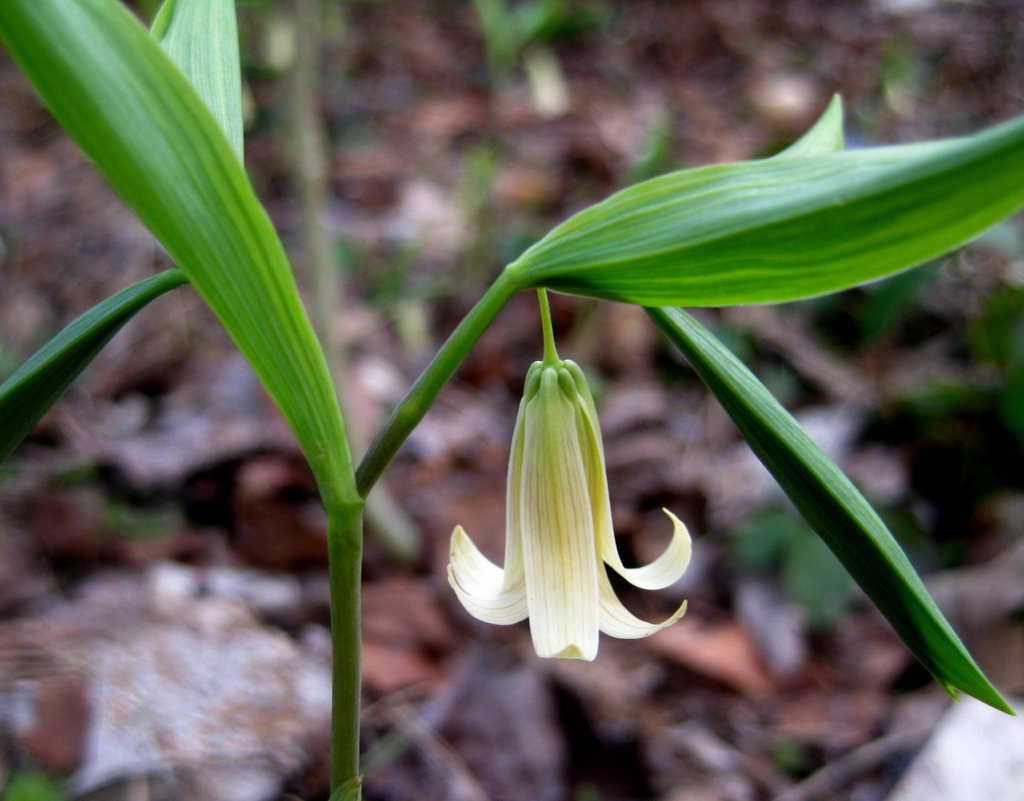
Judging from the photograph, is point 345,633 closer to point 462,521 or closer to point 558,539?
point 558,539

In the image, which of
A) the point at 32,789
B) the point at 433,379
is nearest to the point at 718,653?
the point at 32,789

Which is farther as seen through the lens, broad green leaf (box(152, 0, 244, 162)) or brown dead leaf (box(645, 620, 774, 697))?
brown dead leaf (box(645, 620, 774, 697))

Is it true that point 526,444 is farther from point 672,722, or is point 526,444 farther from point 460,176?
point 460,176

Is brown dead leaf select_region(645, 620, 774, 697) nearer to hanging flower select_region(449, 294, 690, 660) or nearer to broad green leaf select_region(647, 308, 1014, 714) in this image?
hanging flower select_region(449, 294, 690, 660)

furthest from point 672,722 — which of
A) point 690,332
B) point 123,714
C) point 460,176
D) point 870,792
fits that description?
point 460,176

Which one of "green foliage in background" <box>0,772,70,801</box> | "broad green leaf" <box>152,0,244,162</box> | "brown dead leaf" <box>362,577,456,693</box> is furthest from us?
"brown dead leaf" <box>362,577,456,693</box>

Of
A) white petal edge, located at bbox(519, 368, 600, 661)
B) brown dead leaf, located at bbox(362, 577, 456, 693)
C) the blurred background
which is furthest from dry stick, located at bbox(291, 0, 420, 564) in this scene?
white petal edge, located at bbox(519, 368, 600, 661)

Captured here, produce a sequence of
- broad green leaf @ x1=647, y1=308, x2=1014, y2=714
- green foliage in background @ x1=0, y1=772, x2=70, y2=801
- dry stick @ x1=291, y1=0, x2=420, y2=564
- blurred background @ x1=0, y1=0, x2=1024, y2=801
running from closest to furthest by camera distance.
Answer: broad green leaf @ x1=647, y1=308, x2=1014, y2=714
green foliage in background @ x1=0, y1=772, x2=70, y2=801
blurred background @ x1=0, y1=0, x2=1024, y2=801
dry stick @ x1=291, y1=0, x2=420, y2=564
